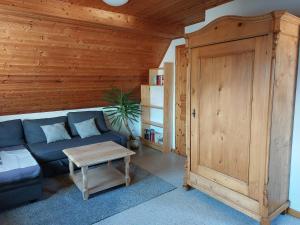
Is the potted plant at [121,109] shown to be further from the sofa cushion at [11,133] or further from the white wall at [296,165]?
the white wall at [296,165]

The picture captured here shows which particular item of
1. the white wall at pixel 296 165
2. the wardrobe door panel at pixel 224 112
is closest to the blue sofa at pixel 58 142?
the wardrobe door panel at pixel 224 112

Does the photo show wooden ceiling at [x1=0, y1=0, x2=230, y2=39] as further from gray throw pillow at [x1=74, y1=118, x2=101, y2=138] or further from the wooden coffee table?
gray throw pillow at [x1=74, y1=118, x2=101, y2=138]

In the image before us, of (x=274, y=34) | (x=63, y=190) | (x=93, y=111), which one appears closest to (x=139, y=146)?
(x=93, y=111)

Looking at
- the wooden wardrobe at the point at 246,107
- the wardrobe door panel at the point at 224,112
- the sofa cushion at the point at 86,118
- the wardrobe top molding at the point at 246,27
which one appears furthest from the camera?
the sofa cushion at the point at 86,118

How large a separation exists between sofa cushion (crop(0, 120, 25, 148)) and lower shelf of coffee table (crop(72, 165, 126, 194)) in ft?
3.77

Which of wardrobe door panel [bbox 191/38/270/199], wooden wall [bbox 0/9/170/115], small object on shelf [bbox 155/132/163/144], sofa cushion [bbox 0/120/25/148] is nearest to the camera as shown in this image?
wardrobe door panel [bbox 191/38/270/199]

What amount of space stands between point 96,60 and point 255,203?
294cm

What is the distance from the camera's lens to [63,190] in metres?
2.89

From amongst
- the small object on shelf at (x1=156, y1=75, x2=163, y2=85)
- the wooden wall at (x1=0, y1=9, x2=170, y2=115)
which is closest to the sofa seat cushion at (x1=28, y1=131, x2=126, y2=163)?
the wooden wall at (x1=0, y1=9, x2=170, y2=115)

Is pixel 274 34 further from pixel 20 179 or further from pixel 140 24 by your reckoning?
pixel 20 179

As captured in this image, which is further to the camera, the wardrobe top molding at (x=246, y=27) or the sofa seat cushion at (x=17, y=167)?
the sofa seat cushion at (x=17, y=167)

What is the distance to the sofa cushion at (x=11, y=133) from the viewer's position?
343 centimetres

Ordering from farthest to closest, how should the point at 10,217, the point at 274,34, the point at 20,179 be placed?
the point at 20,179
the point at 10,217
the point at 274,34

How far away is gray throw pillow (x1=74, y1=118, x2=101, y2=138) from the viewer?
3.91 metres
